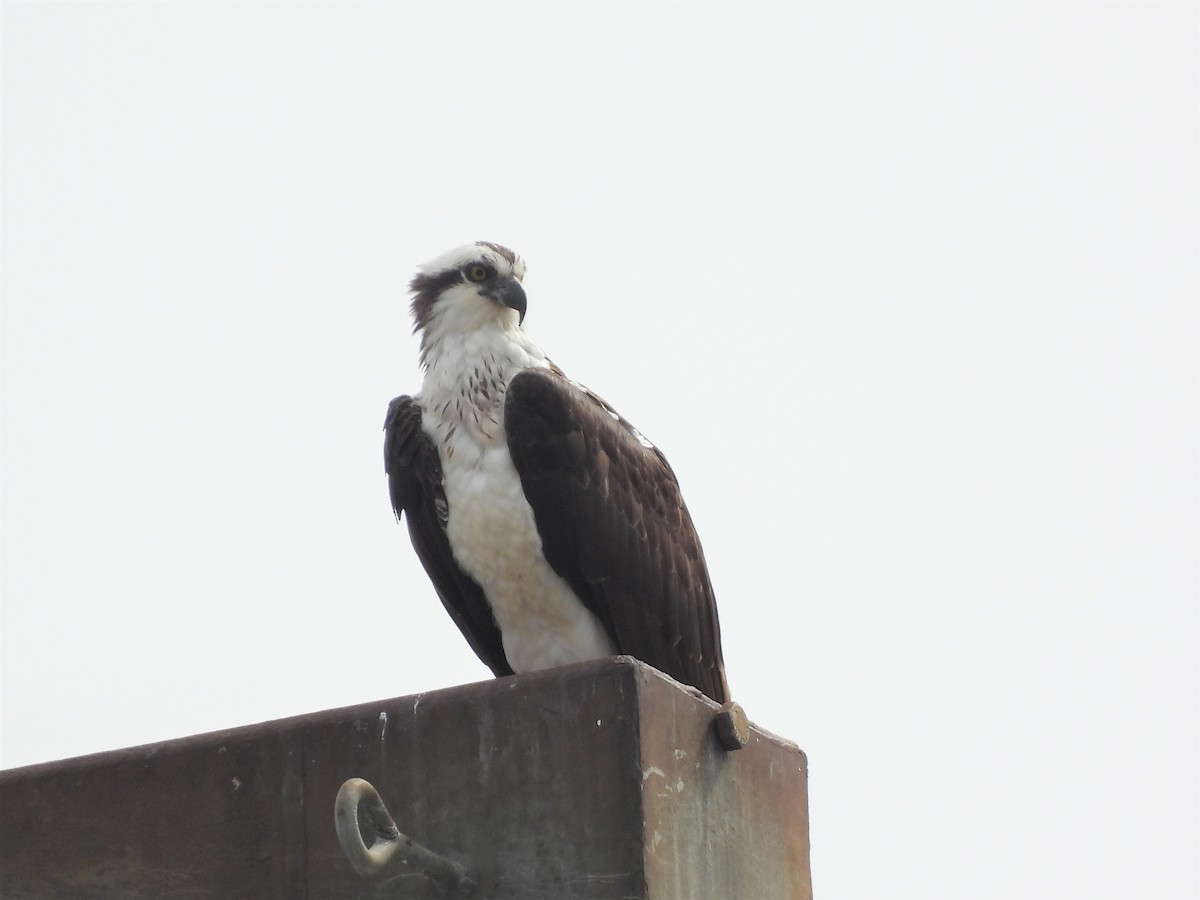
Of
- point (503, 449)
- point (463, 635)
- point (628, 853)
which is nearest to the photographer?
point (628, 853)

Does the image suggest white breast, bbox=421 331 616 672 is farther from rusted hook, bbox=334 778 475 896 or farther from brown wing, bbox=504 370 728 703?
rusted hook, bbox=334 778 475 896

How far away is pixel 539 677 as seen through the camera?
5.31 metres

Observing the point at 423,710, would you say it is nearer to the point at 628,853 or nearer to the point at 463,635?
the point at 628,853

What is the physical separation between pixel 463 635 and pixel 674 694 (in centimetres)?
252

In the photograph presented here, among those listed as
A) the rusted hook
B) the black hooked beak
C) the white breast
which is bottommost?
the rusted hook

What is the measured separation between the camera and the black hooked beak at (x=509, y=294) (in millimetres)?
7750

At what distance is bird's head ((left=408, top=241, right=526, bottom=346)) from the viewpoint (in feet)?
25.5

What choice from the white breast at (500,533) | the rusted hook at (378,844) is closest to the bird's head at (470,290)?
the white breast at (500,533)

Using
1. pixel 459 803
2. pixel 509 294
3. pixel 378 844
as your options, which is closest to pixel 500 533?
pixel 509 294

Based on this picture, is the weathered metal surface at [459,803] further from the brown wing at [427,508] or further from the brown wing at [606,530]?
the brown wing at [427,508]

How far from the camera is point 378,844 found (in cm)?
496

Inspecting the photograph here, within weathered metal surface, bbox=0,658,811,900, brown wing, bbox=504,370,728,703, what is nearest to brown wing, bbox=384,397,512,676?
brown wing, bbox=504,370,728,703

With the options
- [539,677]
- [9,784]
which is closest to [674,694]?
[539,677]

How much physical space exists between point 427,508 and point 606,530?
84cm
